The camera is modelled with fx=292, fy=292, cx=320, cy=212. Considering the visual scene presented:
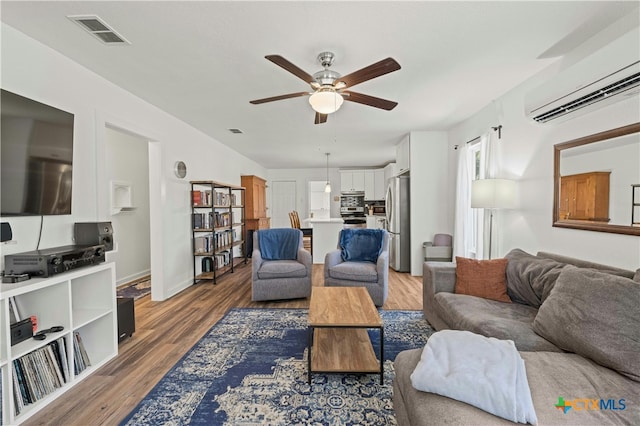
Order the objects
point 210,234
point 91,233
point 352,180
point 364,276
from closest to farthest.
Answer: point 91,233
point 364,276
point 210,234
point 352,180

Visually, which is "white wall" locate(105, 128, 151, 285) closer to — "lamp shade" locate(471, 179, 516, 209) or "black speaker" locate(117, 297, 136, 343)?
"black speaker" locate(117, 297, 136, 343)

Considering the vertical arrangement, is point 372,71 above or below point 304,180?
above

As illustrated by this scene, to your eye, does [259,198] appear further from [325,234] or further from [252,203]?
[325,234]

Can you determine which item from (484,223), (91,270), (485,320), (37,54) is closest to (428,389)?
(485,320)

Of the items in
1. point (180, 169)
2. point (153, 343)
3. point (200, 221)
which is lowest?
point (153, 343)

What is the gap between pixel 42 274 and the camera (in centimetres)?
189

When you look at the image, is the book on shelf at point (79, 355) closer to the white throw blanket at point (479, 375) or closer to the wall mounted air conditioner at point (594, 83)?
the white throw blanket at point (479, 375)

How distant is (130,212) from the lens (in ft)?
16.5

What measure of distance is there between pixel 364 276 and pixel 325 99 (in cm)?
211

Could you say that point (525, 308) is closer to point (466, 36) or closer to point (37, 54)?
point (466, 36)

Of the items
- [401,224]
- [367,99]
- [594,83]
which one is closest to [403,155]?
[401,224]

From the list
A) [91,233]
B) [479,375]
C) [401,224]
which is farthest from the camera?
[401,224]

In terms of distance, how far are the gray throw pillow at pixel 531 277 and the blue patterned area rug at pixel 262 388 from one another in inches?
35.0

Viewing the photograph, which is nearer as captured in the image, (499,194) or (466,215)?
(499,194)
